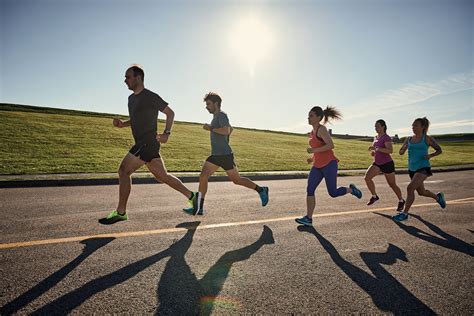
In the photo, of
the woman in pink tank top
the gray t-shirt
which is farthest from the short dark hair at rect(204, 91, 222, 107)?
the woman in pink tank top

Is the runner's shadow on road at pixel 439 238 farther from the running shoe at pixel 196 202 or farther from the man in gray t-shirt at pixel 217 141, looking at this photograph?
the running shoe at pixel 196 202

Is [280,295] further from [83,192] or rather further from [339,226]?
[83,192]

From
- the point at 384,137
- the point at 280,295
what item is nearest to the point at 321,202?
the point at 384,137

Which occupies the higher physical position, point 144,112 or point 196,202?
point 144,112

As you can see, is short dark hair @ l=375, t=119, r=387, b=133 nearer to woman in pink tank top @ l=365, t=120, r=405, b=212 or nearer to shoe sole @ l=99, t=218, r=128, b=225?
woman in pink tank top @ l=365, t=120, r=405, b=212

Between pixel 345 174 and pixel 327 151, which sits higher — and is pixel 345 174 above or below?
below

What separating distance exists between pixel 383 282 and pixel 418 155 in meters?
4.06

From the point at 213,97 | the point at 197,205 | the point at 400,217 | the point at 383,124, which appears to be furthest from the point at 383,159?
the point at 197,205

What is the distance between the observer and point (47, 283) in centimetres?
248

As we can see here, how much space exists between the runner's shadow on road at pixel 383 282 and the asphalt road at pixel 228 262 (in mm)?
11

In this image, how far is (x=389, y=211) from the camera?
245 inches

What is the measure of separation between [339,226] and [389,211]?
83.1 inches

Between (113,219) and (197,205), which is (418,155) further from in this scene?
(113,219)

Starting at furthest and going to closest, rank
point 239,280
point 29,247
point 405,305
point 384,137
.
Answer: point 384,137, point 29,247, point 239,280, point 405,305
